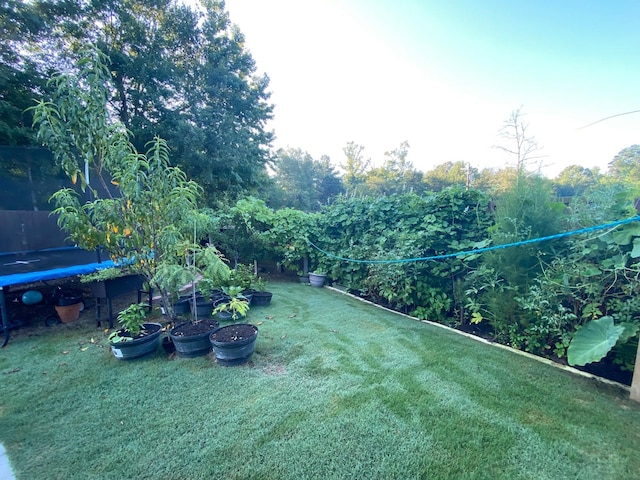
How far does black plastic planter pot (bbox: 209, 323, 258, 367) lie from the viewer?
2.32 m

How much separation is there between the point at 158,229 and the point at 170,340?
1.11 metres

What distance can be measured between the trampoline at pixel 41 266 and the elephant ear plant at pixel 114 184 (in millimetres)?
1263

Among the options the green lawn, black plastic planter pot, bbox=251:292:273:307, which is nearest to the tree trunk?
the green lawn

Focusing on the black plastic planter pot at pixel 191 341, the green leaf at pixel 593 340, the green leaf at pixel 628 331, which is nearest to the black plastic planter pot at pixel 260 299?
the black plastic planter pot at pixel 191 341

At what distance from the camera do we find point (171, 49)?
1088 centimetres

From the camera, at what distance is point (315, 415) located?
1739 mm

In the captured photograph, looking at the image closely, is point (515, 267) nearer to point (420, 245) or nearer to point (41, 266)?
point (420, 245)

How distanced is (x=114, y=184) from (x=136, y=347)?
1.51 m

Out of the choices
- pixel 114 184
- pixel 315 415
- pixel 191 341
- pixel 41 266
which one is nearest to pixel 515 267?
pixel 315 415

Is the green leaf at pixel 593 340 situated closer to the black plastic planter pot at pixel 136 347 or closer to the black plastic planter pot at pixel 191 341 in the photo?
the black plastic planter pot at pixel 191 341

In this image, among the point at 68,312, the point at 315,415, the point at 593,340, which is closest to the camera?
the point at 315,415

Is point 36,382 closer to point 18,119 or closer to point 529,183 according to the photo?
point 529,183

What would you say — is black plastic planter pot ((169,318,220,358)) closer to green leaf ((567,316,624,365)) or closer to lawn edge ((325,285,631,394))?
lawn edge ((325,285,631,394))

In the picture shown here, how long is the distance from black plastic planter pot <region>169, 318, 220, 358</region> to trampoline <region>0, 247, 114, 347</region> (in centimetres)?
188
